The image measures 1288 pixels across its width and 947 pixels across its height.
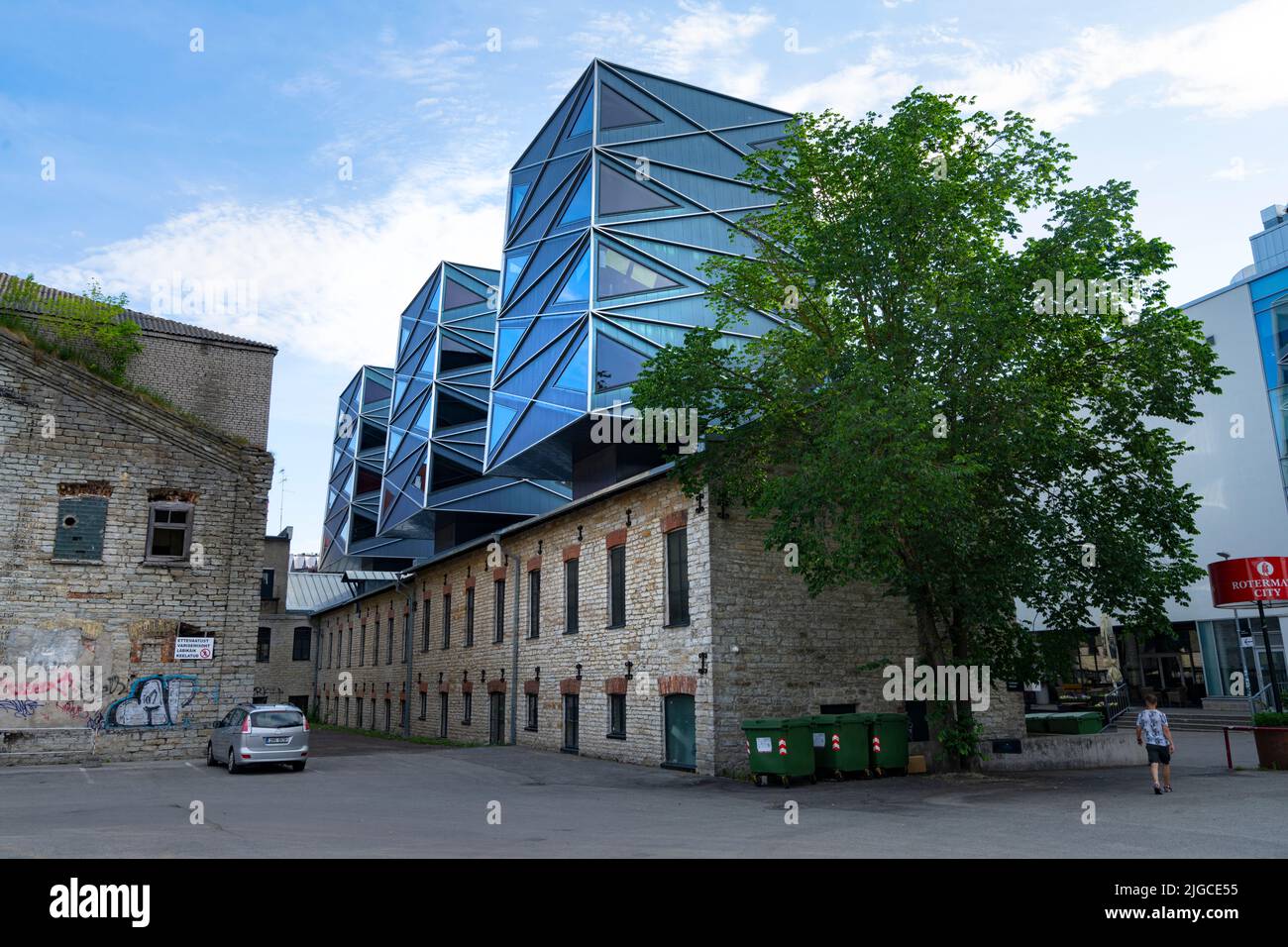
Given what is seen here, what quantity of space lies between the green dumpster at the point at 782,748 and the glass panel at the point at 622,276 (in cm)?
1615

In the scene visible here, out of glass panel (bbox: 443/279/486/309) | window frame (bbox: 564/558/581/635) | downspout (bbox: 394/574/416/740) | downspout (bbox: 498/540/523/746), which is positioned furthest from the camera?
glass panel (bbox: 443/279/486/309)

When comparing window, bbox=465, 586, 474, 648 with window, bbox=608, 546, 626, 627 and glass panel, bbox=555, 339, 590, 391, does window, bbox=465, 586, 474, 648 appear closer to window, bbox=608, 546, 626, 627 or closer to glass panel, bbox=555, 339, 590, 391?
glass panel, bbox=555, 339, 590, 391

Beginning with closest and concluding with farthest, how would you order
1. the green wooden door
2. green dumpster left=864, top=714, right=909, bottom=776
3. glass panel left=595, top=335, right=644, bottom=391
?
green dumpster left=864, top=714, right=909, bottom=776 → the green wooden door → glass panel left=595, top=335, right=644, bottom=391

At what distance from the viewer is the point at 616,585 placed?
2144cm

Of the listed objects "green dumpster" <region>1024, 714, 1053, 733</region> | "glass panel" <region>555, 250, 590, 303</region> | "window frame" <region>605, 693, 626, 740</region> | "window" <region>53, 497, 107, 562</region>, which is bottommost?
"green dumpster" <region>1024, 714, 1053, 733</region>

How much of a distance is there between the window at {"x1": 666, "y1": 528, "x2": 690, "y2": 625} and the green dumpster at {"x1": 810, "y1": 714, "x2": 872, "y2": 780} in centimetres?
375

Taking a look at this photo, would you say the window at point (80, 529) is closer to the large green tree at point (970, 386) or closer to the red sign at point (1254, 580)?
the large green tree at point (970, 386)

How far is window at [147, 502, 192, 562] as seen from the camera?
20.9 meters

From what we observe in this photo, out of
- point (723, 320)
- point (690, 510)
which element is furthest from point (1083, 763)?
point (723, 320)

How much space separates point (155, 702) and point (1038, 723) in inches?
814

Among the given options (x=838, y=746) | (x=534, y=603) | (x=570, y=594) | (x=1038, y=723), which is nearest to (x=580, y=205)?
(x=534, y=603)

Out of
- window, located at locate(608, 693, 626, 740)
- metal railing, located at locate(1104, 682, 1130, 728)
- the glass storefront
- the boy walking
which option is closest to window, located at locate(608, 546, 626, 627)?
window, located at locate(608, 693, 626, 740)

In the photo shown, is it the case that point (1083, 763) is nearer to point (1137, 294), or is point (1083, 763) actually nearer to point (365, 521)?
point (1137, 294)
